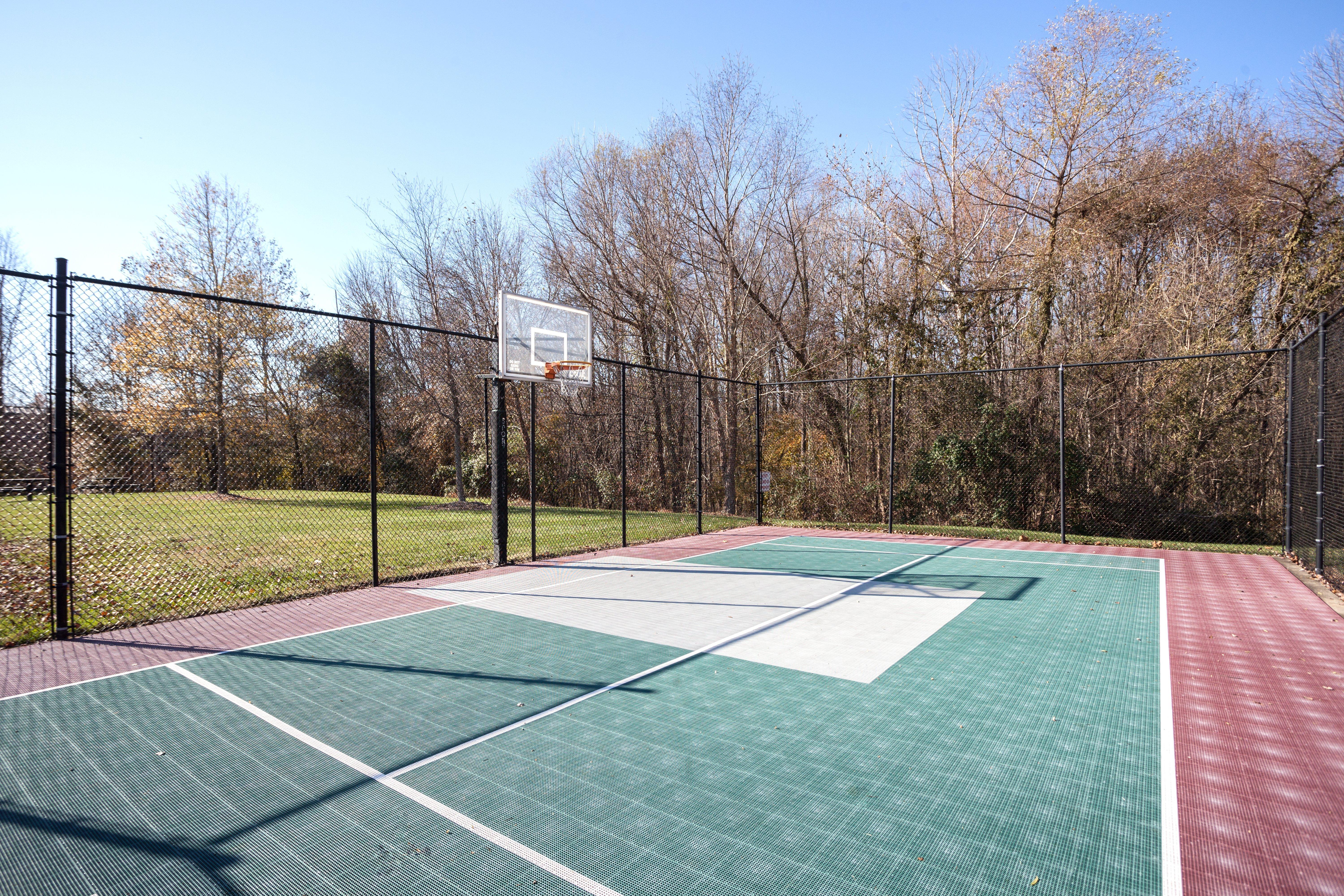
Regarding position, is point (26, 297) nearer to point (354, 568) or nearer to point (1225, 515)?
point (354, 568)

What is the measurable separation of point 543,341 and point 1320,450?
8.29 metres

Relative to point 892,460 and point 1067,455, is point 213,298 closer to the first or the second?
point 892,460

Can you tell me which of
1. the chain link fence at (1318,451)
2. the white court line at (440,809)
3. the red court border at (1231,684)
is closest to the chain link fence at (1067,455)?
Result: the chain link fence at (1318,451)

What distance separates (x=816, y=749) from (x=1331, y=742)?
2354 millimetres

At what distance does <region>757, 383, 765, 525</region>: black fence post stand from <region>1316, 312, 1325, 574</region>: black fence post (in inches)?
271

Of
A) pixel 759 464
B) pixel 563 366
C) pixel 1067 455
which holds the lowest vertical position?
pixel 759 464

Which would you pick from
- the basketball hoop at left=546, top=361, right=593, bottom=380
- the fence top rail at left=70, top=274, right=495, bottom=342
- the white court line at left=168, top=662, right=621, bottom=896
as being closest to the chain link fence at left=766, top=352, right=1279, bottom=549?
the basketball hoop at left=546, top=361, right=593, bottom=380

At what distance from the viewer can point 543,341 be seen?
7.97 meters

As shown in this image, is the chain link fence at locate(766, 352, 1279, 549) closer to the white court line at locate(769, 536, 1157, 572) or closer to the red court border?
the white court line at locate(769, 536, 1157, 572)

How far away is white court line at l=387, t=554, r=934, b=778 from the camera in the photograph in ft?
9.26

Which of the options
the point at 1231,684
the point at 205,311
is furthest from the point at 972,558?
the point at 205,311

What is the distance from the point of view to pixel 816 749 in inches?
114

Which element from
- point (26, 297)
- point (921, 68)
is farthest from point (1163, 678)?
point (921, 68)

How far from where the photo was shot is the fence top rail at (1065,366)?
841 cm
